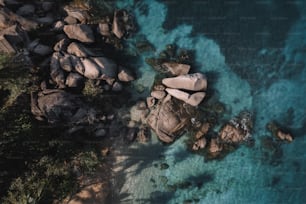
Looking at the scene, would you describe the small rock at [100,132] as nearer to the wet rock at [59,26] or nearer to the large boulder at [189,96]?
the large boulder at [189,96]

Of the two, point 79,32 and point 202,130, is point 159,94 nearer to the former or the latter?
point 202,130

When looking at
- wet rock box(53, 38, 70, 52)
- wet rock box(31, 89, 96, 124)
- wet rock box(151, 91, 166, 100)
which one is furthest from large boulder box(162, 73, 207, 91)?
wet rock box(53, 38, 70, 52)

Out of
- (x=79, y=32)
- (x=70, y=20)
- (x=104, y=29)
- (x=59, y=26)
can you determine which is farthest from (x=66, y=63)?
(x=104, y=29)

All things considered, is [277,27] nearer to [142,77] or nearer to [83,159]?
[142,77]

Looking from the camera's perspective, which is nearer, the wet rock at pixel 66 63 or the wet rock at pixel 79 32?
the wet rock at pixel 66 63

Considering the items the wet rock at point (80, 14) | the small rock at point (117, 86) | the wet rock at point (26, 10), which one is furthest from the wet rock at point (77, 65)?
the wet rock at point (26, 10)
